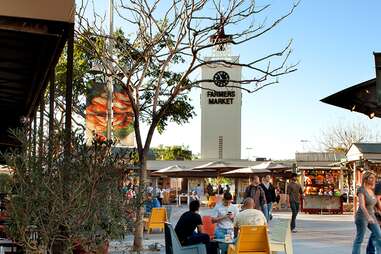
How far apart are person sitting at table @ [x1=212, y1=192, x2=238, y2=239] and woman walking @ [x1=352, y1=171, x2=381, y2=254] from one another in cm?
209

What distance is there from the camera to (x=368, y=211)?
9.90 meters

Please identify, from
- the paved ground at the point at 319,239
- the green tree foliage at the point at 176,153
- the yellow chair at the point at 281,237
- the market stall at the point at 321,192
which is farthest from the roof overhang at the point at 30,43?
the green tree foliage at the point at 176,153

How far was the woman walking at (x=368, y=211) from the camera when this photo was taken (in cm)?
980

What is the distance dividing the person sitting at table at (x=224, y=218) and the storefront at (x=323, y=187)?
18.8 metres

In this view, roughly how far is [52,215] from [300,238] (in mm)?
11614

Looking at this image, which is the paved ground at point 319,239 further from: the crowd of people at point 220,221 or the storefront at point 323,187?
the storefront at point 323,187

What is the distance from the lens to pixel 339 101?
5.30 m

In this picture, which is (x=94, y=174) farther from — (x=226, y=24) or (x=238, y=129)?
(x=238, y=129)

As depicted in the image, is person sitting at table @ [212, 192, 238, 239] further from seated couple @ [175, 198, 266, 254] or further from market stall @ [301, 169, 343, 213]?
market stall @ [301, 169, 343, 213]

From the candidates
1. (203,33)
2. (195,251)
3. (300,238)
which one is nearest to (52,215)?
(195,251)

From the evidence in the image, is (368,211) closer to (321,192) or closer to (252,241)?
(252,241)

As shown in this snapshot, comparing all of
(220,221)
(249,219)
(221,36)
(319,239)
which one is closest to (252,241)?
(249,219)

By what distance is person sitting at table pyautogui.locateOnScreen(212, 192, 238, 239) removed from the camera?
33.0 ft

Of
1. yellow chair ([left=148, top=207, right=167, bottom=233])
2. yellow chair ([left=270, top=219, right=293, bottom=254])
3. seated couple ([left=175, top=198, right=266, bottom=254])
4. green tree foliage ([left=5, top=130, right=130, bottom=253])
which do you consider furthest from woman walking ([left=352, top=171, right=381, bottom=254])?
Answer: yellow chair ([left=148, top=207, right=167, bottom=233])
